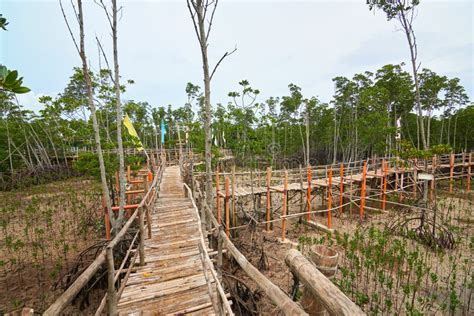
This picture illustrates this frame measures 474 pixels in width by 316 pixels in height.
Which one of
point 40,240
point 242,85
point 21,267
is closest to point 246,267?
point 21,267

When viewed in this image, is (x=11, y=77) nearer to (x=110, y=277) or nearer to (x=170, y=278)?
(x=110, y=277)

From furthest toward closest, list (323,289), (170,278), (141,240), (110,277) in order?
(141,240) < (170,278) < (110,277) < (323,289)

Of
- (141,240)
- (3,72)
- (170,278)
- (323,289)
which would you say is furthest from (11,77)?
(170,278)

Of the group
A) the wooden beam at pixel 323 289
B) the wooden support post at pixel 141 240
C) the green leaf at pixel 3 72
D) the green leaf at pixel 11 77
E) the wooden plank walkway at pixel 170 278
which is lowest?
the wooden plank walkway at pixel 170 278

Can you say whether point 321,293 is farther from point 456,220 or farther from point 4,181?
point 4,181

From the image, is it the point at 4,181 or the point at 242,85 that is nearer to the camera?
the point at 242,85

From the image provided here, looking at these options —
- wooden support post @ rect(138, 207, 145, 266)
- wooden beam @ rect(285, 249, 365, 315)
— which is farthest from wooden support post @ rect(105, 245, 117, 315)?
wooden beam @ rect(285, 249, 365, 315)

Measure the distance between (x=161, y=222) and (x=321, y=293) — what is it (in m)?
5.19

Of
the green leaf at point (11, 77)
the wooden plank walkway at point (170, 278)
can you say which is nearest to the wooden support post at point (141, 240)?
the wooden plank walkway at point (170, 278)

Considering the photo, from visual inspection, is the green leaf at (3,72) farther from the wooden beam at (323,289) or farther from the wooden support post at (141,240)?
the wooden support post at (141,240)

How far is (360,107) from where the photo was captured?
22.0m

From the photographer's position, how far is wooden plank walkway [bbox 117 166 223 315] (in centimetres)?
274

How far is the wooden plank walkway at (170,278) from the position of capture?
2736 millimetres

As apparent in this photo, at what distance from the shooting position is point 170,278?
→ 3.36 m
